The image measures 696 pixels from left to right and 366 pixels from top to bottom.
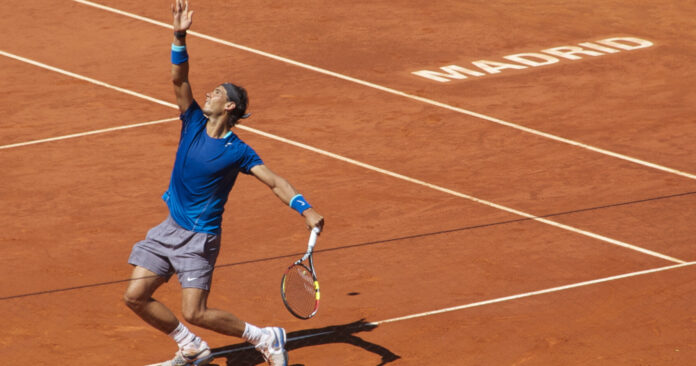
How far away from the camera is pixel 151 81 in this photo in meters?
19.8

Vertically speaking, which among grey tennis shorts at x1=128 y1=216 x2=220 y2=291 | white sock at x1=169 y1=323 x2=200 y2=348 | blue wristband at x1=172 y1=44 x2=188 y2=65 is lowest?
white sock at x1=169 y1=323 x2=200 y2=348

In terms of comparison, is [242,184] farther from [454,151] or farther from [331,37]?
[331,37]

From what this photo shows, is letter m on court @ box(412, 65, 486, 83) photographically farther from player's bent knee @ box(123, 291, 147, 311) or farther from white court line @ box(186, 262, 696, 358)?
player's bent knee @ box(123, 291, 147, 311)

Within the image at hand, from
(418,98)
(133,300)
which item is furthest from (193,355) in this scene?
(418,98)

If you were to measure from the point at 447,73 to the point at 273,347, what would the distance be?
1083cm

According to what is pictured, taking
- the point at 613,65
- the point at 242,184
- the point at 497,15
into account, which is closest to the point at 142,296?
the point at 242,184

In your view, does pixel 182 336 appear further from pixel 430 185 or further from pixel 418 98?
pixel 418 98

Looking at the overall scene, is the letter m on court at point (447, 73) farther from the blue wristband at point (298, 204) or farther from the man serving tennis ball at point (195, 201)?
the blue wristband at point (298, 204)

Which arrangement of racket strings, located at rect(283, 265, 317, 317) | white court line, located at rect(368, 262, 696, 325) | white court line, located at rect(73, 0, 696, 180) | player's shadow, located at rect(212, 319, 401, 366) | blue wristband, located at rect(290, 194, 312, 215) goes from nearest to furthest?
blue wristband, located at rect(290, 194, 312, 215), racket strings, located at rect(283, 265, 317, 317), player's shadow, located at rect(212, 319, 401, 366), white court line, located at rect(368, 262, 696, 325), white court line, located at rect(73, 0, 696, 180)

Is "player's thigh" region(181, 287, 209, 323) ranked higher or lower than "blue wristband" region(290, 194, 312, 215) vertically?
lower

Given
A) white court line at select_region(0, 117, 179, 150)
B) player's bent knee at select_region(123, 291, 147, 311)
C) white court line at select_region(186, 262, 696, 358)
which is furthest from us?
white court line at select_region(0, 117, 179, 150)

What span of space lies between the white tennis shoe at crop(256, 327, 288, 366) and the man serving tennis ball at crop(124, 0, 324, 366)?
0.14 meters

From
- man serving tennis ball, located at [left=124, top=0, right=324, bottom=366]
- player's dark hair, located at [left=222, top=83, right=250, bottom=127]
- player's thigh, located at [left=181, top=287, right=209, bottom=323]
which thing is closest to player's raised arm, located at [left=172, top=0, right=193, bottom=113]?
man serving tennis ball, located at [left=124, top=0, right=324, bottom=366]

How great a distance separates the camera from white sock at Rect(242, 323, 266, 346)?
32.2ft
